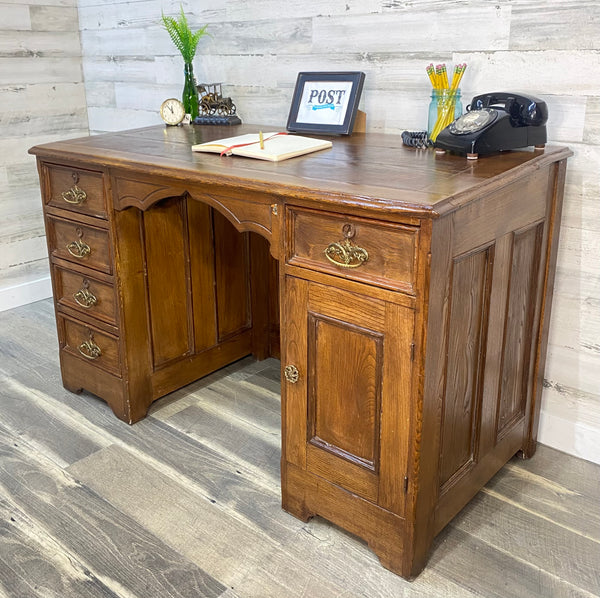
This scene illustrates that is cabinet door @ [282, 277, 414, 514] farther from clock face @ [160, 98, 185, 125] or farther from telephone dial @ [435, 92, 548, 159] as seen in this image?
clock face @ [160, 98, 185, 125]

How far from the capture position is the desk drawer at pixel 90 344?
2.07m

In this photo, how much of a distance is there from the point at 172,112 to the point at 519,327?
4.54 feet

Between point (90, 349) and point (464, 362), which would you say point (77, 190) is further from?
point (464, 362)

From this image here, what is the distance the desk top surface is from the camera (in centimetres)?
127

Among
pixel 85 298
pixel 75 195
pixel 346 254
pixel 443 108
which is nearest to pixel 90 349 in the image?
pixel 85 298

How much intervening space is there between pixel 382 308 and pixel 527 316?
0.59 m

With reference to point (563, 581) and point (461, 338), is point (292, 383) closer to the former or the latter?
point (461, 338)

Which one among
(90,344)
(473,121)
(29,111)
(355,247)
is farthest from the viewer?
(29,111)

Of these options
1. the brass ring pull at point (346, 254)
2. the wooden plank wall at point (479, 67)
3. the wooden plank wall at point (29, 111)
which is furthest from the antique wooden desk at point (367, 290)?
the wooden plank wall at point (29, 111)

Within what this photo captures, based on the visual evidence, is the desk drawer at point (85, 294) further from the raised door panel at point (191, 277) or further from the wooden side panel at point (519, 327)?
the wooden side panel at point (519, 327)

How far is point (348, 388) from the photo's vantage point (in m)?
1.45

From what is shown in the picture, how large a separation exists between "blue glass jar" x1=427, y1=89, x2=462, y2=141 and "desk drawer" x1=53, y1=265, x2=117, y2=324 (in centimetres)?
105

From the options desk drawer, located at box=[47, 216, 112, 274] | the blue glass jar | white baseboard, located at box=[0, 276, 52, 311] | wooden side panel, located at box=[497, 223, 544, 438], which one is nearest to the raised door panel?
desk drawer, located at box=[47, 216, 112, 274]

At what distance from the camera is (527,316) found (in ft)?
5.64
